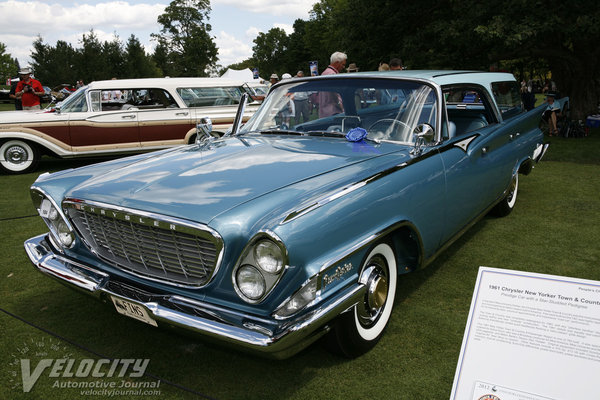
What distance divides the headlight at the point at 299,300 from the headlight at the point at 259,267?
98 mm

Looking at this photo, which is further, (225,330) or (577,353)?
(225,330)

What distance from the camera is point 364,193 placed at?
2.48m

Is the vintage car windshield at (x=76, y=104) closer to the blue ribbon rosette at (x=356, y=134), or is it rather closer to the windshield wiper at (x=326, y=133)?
the windshield wiper at (x=326, y=133)

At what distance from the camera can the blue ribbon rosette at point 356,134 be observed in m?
3.25

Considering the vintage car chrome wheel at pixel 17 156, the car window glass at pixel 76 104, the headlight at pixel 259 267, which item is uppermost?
the car window glass at pixel 76 104

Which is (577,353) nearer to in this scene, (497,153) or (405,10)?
(497,153)

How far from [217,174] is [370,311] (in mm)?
1168

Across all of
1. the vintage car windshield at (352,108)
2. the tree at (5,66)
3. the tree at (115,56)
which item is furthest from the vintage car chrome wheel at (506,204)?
the tree at (5,66)

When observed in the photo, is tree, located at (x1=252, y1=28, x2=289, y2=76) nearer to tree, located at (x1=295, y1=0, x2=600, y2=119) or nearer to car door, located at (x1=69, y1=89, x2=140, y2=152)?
tree, located at (x1=295, y1=0, x2=600, y2=119)

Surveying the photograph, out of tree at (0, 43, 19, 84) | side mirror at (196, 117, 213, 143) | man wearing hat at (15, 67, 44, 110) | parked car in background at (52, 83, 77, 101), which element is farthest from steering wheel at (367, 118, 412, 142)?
tree at (0, 43, 19, 84)

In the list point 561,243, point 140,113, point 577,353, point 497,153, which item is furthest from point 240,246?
point 140,113

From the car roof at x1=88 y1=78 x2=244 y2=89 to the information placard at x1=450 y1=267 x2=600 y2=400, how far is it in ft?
27.1

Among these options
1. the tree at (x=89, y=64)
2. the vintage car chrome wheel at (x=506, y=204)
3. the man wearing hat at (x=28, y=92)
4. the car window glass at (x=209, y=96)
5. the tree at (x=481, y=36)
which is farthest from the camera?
the tree at (x=89, y=64)

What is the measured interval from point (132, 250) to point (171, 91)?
708 cm
